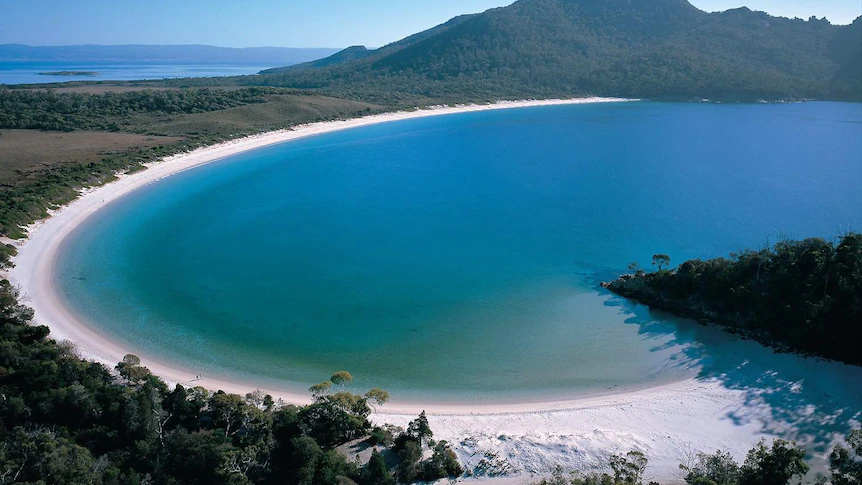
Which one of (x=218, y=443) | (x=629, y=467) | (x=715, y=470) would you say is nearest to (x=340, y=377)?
(x=218, y=443)

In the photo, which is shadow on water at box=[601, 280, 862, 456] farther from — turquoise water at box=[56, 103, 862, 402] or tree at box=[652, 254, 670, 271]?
tree at box=[652, 254, 670, 271]

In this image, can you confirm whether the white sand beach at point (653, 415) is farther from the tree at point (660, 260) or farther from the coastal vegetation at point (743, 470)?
the tree at point (660, 260)

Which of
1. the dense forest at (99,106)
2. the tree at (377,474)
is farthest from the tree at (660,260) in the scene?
the dense forest at (99,106)

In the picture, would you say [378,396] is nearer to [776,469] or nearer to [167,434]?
[167,434]

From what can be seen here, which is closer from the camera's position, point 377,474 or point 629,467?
point 377,474

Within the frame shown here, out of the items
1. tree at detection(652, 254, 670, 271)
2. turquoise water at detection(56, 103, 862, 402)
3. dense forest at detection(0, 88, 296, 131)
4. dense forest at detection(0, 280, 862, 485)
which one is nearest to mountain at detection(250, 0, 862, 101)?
dense forest at detection(0, 88, 296, 131)
